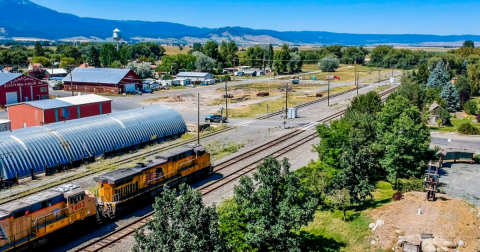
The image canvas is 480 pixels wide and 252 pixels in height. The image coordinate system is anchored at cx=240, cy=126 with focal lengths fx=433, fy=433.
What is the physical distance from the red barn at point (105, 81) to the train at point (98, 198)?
70.9 meters

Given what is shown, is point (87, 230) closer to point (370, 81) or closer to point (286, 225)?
point (286, 225)

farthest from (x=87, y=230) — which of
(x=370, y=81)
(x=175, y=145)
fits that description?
(x=370, y=81)

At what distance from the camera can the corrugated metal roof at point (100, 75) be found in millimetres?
108688

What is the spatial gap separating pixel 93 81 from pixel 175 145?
62.4 meters

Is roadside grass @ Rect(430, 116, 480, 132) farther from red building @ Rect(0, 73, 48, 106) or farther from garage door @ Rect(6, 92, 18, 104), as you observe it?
garage door @ Rect(6, 92, 18, 104)

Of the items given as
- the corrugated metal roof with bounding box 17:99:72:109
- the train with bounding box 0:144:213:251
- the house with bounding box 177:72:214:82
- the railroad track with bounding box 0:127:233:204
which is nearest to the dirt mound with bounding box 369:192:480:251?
the train with bounding box 0:144:213:251

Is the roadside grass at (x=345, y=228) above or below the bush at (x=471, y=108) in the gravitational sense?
below

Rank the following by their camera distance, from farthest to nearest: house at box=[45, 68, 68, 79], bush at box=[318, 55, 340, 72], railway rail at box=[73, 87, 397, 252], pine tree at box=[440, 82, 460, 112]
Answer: bush at box=[318, 55, 340, 72] → house at box=[45, 68, 68, 79] → pine tree at box=[440, 82, 460, 112] → railway rail at box=[73, 87, 397, 252]

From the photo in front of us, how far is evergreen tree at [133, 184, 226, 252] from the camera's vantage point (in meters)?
18.2

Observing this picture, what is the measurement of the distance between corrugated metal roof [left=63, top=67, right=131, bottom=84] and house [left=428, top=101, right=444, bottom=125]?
234 ft

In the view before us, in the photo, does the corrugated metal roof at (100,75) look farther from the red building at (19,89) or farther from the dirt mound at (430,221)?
the dirt mound at (430,221)

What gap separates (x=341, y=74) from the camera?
17375cm

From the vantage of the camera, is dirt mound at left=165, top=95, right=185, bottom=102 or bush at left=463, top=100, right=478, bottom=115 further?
dirt mound at left=165, top=95, right=185, bottom=102

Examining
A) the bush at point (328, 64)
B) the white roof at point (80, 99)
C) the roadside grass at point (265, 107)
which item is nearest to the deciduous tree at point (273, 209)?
the white roof at point (80, 99)
